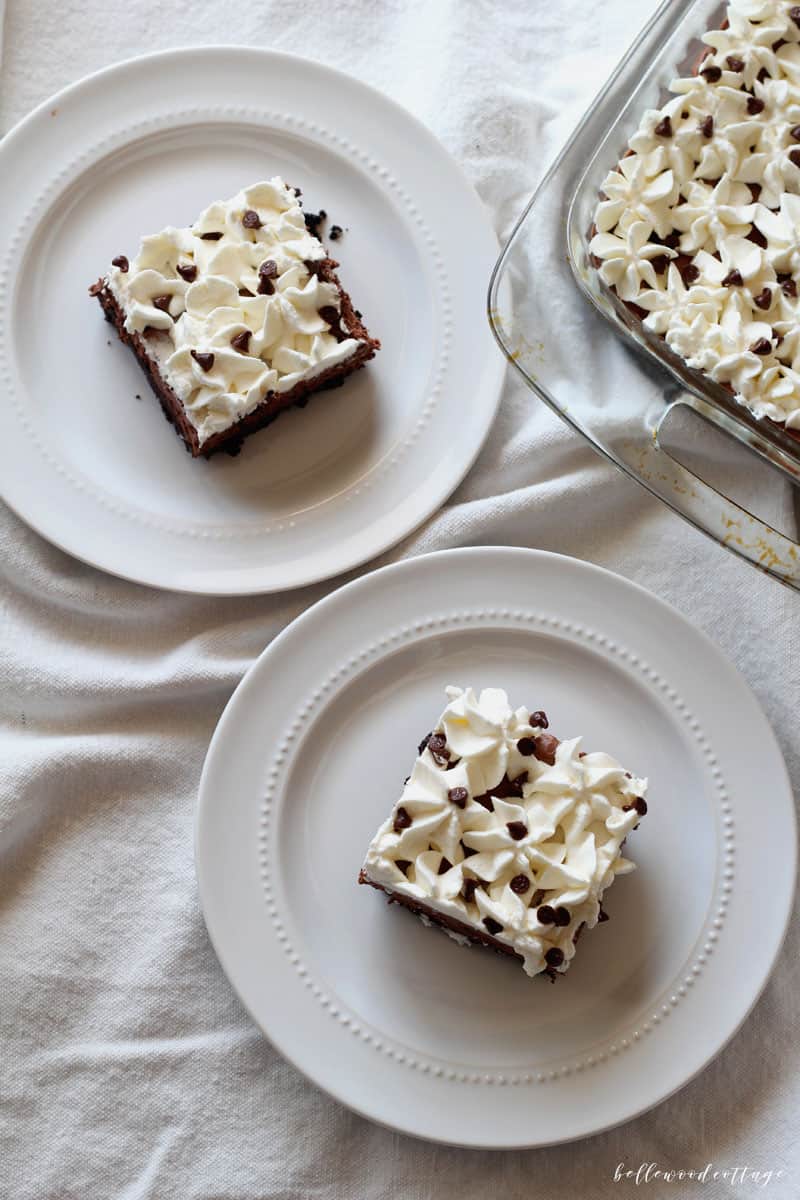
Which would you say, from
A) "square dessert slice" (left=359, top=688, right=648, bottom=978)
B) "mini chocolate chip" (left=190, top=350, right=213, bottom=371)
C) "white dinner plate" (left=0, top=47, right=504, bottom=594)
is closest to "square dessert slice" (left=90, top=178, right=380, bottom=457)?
"mini chocolate chip" (left=190, top=350, right=213, bottom=371)

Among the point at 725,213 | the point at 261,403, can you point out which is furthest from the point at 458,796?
the point at 725,213

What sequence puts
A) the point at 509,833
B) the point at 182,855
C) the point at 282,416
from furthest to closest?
the point at 282,416
the point at 182,855
the point at 509,833

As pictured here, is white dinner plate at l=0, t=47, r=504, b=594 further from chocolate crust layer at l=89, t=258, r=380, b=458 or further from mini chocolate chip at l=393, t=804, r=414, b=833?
mini chocolate chip at l=393, t=804, r=414, b=833

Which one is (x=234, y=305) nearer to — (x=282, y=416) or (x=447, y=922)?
(x=282, y=416)

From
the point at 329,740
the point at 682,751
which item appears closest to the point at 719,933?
the point at 682,751

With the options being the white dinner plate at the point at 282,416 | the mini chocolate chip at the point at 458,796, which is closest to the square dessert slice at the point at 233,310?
the white dinner plate at the point at 282,416

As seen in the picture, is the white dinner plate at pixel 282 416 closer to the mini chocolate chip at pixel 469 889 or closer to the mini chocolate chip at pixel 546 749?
the mini chocolate chip at pixel 546 749
